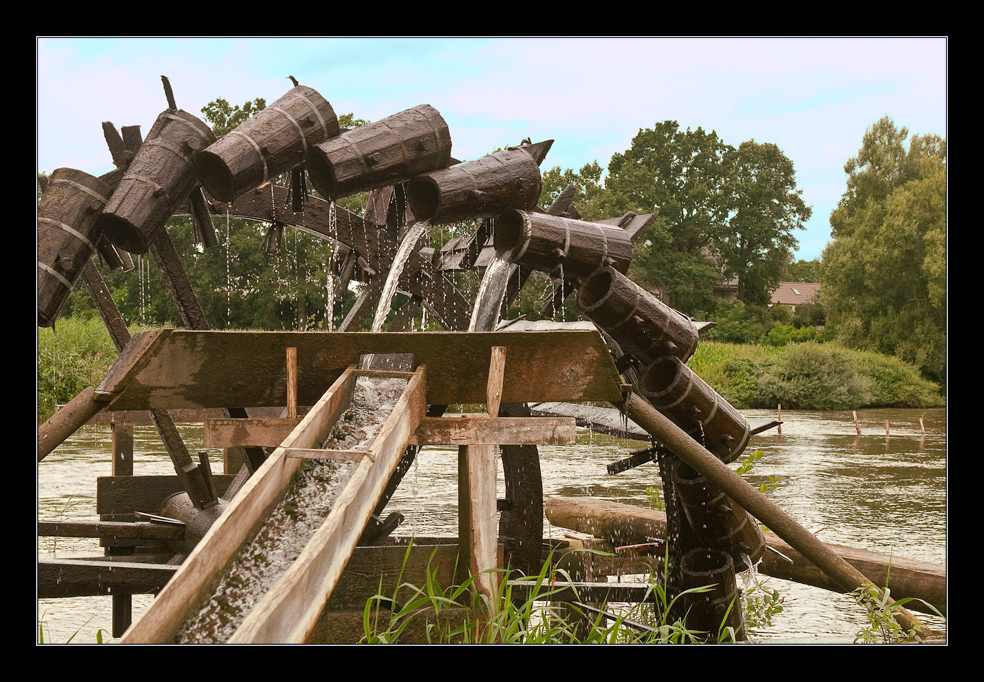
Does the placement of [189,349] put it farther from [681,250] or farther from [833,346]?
[681,250]

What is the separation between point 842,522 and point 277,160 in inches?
422

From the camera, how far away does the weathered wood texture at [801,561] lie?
7113 mm

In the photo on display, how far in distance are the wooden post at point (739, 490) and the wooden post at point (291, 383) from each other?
1.59 meters

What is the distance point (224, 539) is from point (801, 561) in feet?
20.5

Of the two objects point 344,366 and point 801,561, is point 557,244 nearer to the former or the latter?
point 344,366

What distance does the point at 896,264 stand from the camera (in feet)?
129

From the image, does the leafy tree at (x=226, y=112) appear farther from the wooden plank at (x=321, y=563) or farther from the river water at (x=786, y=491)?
the wooden plank at (x=321, y=563)

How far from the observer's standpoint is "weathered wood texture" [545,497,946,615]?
7113 mm

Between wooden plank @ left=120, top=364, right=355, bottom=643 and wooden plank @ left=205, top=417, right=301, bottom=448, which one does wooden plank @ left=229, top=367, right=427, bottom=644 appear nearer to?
wooden plank @ left=120, top=364, right=355, bottom=643

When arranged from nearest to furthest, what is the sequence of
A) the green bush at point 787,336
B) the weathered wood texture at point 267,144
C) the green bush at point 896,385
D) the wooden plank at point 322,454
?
the wooden plank at point 322,454 → the weathered wood texture at point 267,144 → the green bush at point 896,385 → the green bush at point 787,336

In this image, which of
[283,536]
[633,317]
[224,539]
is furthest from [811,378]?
[224,539]

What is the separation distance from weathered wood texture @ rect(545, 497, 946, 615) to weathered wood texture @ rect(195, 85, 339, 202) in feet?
14.1

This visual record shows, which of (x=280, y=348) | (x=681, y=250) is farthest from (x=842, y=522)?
(x=681, y=250)

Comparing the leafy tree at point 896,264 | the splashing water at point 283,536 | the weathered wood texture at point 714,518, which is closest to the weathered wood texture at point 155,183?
the splashing water at point 283,536
